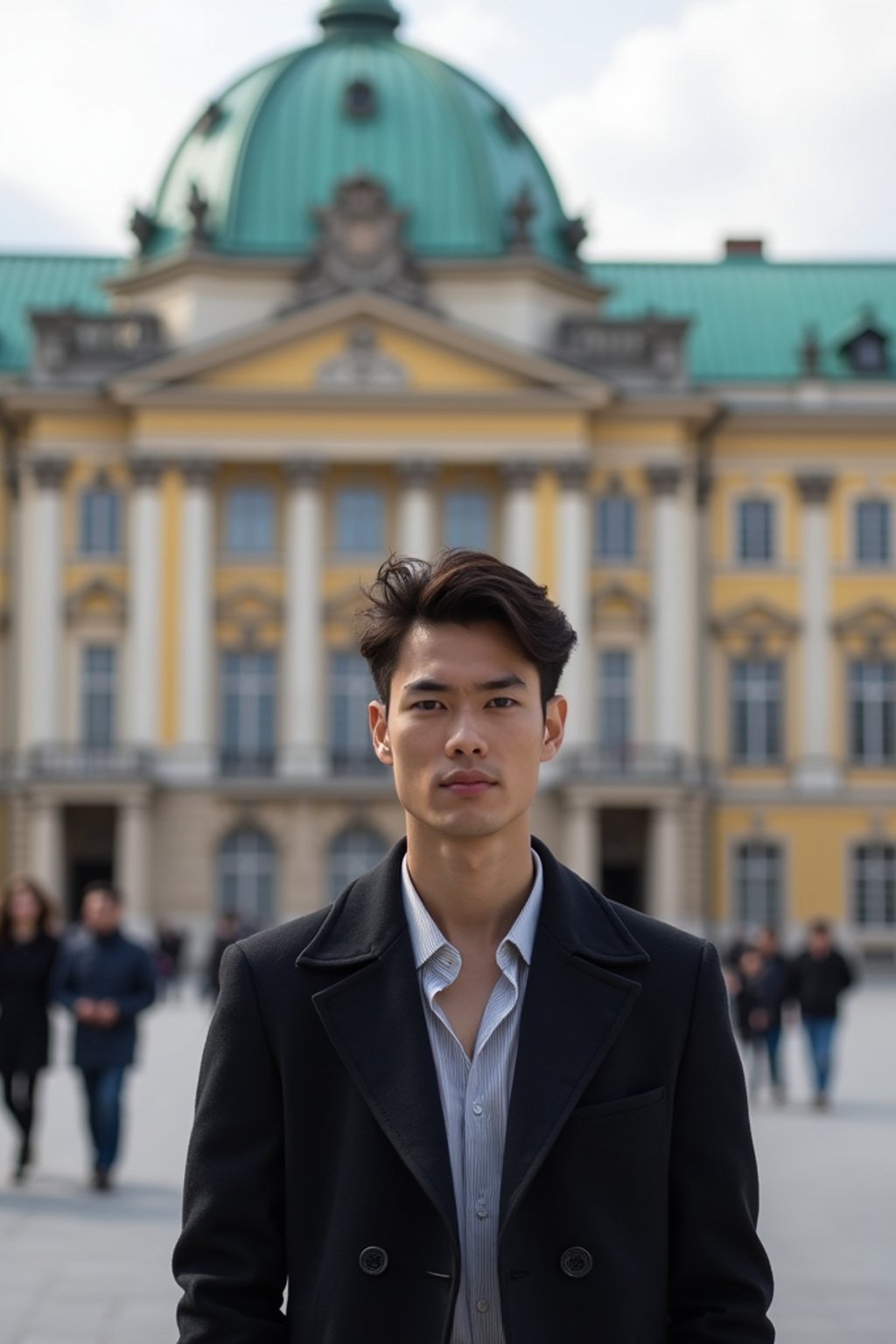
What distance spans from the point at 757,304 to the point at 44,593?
748 inches

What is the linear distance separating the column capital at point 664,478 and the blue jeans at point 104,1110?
39.0 metres

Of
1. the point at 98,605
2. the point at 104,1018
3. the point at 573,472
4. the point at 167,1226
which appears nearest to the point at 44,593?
the point at 98,605

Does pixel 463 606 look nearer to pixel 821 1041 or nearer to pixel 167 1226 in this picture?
pixel 167 1226

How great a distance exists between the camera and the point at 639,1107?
3756mm

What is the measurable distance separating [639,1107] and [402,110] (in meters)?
52.6

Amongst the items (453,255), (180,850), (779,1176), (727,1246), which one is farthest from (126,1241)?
(453,255)

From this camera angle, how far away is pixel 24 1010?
15.0 m

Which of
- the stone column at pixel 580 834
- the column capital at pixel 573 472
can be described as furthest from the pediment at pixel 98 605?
the stone column at pixel 580 834

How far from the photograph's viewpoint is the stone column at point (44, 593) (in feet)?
170

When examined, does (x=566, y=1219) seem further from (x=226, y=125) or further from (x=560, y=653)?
(x=226, y=125)

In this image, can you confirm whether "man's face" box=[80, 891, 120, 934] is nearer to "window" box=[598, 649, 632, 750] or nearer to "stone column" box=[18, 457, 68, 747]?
"stone column" box=[18, 457, 68, 747]

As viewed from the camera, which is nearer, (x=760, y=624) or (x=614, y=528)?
(x=614, y=528)

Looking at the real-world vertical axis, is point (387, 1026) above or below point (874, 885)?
above

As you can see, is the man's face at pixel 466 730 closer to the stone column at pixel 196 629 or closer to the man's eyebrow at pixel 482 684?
the man's eyebrow at pixel 482 684
